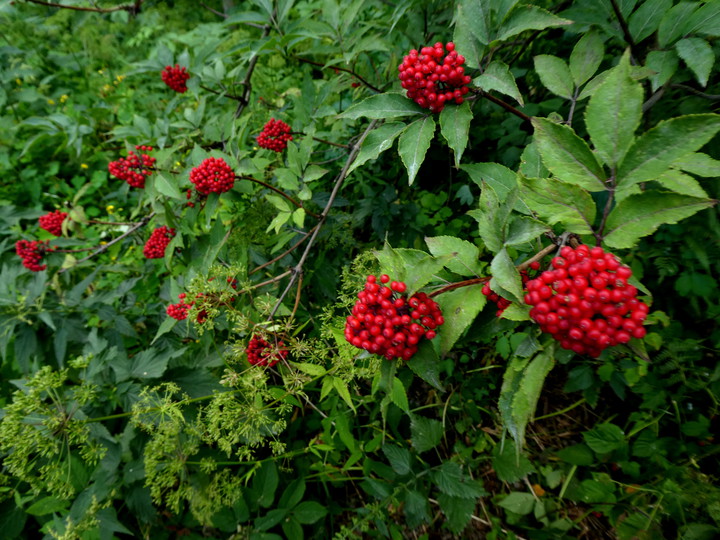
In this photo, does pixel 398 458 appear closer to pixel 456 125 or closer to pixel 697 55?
pixel 456 125

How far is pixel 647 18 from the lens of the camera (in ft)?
4.97

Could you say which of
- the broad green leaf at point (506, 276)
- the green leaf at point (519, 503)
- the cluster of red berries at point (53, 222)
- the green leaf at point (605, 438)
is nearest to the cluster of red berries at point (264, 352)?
the broad green leaf at point (506, 276)

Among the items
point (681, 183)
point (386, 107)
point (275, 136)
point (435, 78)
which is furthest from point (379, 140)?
point (275, 136)

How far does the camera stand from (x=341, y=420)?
2.17m

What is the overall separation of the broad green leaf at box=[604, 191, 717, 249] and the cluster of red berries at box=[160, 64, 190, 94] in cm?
307

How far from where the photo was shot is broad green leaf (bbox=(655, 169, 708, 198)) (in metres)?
1.10

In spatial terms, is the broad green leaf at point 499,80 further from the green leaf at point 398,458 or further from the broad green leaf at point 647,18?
the green leaf at point 398,458

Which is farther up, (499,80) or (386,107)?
(499,80)

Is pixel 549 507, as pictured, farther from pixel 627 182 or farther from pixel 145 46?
pixel 145 46

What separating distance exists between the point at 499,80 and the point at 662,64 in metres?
0.80

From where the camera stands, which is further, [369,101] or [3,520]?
[3,520]

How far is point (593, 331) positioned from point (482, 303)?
10.7 inches

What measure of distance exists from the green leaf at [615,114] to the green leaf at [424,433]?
69.6 inches

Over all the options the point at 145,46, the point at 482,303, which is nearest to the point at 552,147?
the point at 482,303
